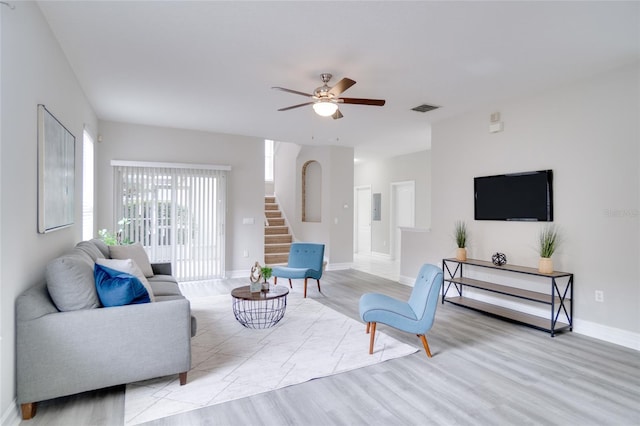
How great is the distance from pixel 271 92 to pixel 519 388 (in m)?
3.81

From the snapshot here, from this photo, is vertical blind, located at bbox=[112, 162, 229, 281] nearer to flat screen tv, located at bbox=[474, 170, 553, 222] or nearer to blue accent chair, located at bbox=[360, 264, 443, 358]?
blue accent chair, located at bbox=[360, 264, 443, 358]

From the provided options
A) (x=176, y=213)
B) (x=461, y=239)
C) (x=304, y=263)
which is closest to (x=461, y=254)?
(x=461, y=239)

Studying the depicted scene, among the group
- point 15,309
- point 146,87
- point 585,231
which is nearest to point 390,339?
point 585,231

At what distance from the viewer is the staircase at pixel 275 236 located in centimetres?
775

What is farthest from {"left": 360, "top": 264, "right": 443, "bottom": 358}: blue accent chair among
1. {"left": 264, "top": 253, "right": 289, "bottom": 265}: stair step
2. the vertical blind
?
{"left": 264, "top": 253, "right": 289, "bottom": 265}: stair step

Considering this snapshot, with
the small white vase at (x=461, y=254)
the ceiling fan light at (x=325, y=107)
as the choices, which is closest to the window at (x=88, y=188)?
the ceiling fan light at (x=325, y=107)

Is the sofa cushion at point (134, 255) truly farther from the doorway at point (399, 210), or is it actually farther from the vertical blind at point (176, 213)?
the doorway at point (399, 210)

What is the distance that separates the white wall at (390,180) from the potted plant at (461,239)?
122 inches

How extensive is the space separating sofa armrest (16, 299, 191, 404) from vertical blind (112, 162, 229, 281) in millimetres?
3615

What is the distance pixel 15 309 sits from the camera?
6.79 feet

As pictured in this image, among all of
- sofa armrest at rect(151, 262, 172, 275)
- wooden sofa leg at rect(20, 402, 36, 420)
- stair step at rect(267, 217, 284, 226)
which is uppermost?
stair step at rect(267, 217, 284, 226)

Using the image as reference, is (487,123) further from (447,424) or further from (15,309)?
(15,309)

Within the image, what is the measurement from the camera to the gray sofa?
2.08 m

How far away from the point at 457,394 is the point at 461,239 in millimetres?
2693
